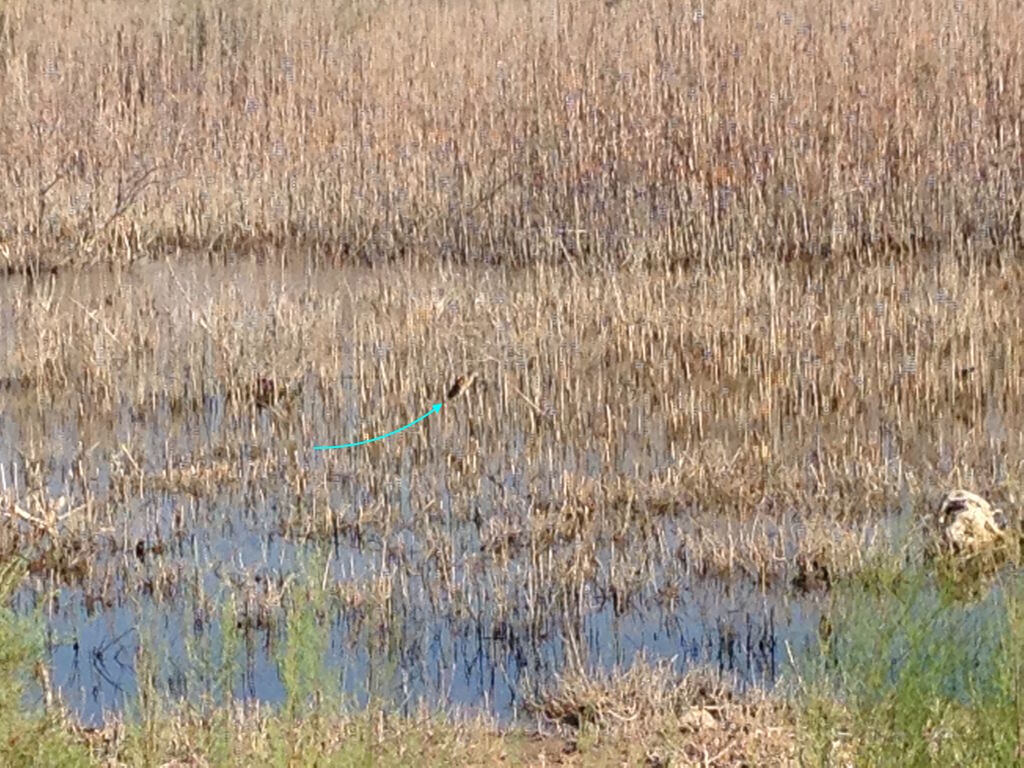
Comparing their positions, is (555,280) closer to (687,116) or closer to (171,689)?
(687,116)

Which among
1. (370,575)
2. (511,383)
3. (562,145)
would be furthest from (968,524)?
(562,145)

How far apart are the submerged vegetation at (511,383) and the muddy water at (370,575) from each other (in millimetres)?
25

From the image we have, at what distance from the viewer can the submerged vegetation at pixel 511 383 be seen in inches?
209

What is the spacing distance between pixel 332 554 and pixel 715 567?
153 centimetres

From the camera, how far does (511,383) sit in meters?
9.25

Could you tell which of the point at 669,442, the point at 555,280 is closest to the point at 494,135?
the point at 555,280

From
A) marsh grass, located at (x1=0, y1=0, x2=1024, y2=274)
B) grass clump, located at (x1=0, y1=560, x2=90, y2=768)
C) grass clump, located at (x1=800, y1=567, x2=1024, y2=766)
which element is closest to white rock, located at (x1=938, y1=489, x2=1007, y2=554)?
grass clump, located at (x1=800, y1=567, x2=1024, y2=766)

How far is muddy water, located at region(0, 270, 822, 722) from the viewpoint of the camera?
6270 mm

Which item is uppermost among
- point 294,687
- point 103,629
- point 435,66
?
point 435,66

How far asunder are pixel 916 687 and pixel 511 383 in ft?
17.7

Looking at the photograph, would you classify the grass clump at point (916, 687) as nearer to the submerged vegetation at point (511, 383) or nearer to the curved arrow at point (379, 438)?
the submerged vegetation at point (511, 383)

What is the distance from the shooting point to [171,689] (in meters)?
5.95

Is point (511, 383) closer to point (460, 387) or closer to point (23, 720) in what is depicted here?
point (460, 387)

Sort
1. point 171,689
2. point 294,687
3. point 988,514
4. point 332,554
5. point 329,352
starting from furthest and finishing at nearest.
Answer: point 329,352, point 332,554, point 988,514, point 171,689, point 294,687
